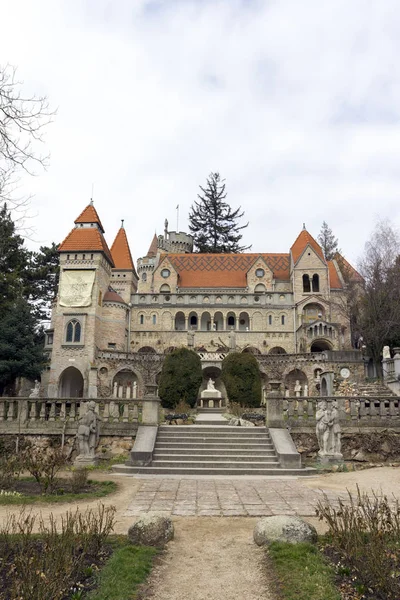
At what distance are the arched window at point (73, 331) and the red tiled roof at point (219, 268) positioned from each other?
15.2 m

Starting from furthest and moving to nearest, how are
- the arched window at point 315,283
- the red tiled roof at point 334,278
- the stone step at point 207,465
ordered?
1. the red tiled roof at point 334,278
2. the arched window at point 315,283
3. the stone step at point 207,465

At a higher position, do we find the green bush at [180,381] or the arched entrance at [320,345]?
the arched entrance at [320,345]

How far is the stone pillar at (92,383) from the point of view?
37.8m

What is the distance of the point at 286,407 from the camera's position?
1616 cm

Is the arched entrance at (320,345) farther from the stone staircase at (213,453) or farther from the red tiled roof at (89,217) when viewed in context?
the stone staircase at (213,453)

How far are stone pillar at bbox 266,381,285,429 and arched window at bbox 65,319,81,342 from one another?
93.9ft

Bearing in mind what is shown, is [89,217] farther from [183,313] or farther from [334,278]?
[334,278]

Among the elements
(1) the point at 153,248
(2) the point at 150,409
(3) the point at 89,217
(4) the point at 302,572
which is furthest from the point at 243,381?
(1) the point at 153,248

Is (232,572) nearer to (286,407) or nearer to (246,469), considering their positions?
(246,469)

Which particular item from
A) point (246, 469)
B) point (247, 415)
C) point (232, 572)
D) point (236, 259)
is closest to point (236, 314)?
point (236, 259)

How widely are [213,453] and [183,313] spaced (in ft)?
119

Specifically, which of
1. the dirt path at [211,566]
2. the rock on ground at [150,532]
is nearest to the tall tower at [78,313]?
the dirt path at [211,566]

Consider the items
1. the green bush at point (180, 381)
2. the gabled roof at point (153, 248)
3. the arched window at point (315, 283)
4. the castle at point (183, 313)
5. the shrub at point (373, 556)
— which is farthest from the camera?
the gabled roof at point (153, 248)

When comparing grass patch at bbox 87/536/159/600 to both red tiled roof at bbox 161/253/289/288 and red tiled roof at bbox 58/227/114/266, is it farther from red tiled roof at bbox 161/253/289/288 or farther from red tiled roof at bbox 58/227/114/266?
red tiled roof at bbox 161/253/289/288
